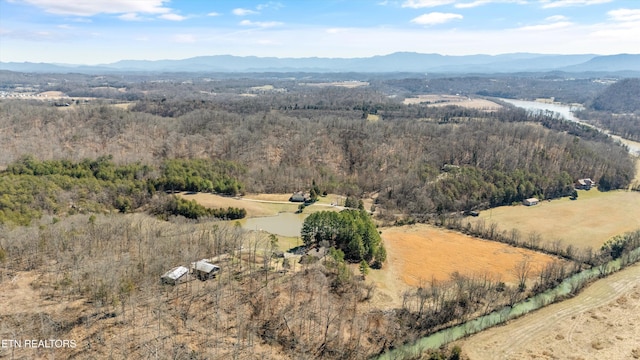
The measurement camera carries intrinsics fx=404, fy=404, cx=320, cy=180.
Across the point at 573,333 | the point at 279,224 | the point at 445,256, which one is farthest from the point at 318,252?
the point at 573,333

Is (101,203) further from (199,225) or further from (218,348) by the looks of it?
(218,348)

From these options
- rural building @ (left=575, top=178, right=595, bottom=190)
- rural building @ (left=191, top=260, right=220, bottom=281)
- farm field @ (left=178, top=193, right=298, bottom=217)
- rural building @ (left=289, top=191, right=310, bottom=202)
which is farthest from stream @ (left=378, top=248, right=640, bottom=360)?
rural building @ (left=575, top=178, right=595, bottom=190)

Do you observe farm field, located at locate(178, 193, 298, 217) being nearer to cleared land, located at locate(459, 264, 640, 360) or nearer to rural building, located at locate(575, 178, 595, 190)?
cleared land, located at locate(459, 264, 640, 360)

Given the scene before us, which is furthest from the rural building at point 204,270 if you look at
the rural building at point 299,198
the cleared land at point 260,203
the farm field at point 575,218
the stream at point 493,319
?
the farm field at point 575,218

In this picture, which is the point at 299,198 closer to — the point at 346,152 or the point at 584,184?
the point at 346,152

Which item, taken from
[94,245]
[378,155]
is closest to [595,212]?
[378,155]

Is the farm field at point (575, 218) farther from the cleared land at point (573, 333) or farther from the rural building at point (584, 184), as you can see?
the cleared land at point (573, 333)
